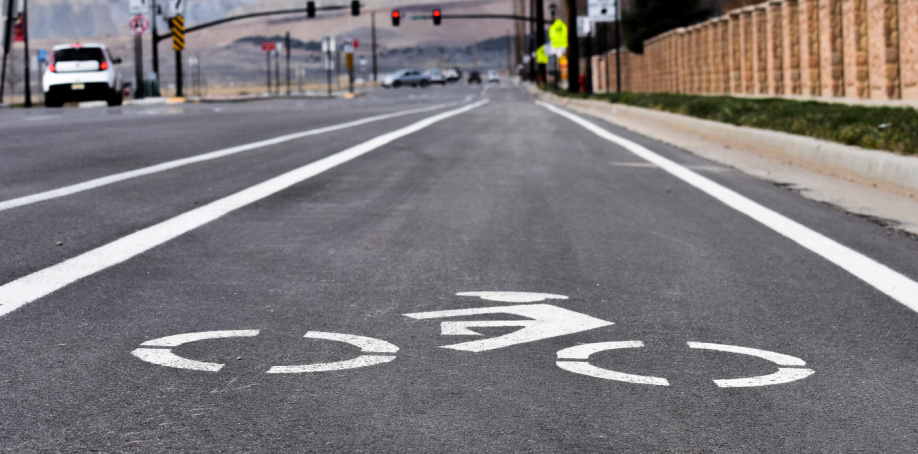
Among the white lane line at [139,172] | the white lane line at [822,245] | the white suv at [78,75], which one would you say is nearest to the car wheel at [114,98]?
the white suv at [78,75]

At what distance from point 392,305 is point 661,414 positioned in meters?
2.06

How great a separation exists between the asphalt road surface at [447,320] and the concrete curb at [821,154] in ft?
3.83

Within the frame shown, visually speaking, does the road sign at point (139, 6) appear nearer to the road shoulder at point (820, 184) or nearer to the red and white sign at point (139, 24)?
the red and white sign at point (139, 24)

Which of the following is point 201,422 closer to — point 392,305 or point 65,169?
point 392,305

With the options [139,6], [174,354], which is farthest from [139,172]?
[139,6]

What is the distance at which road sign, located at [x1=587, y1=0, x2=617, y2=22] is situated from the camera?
40.8 m

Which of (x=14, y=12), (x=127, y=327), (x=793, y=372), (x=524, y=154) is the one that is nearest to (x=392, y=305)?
(x=127, y=327)

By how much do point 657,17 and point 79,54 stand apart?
4217 centimetres

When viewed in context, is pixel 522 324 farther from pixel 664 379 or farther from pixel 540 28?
pixel 540 28

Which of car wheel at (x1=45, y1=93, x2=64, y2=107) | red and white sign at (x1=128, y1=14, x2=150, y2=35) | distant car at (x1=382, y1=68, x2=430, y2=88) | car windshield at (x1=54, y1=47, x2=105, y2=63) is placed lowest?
car wheel at (x1=45, y1=93, x2=64, y2=107)

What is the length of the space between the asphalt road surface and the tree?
67485 mm

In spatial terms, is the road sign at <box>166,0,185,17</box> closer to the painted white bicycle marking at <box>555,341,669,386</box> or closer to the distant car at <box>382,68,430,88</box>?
the distant car at <box>382,68,430,88</box>

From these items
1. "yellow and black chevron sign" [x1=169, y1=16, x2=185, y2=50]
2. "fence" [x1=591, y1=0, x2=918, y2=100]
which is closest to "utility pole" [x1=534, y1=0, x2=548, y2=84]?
"yellow and black chevron sign" [x1=169, y1=16, x2=185, y2=50]

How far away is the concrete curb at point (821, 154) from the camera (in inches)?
450
